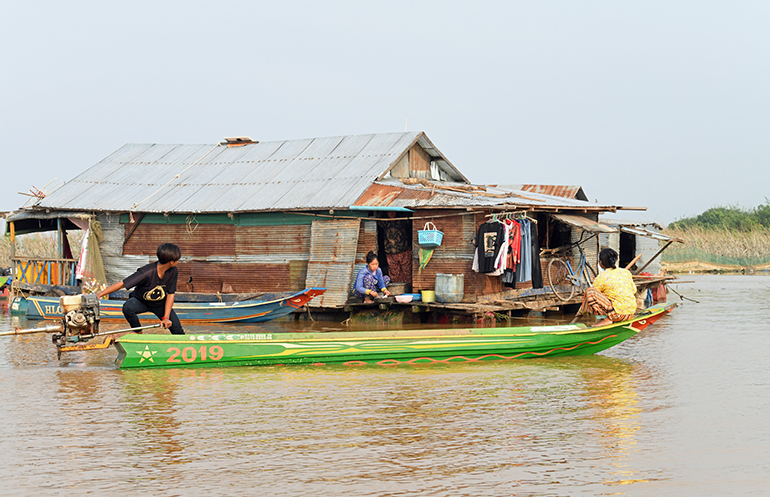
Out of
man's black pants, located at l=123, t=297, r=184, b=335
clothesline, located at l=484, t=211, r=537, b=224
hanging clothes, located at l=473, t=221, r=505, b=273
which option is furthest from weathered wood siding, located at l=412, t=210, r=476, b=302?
man's black pants, located at l=123, t=297, r=184, b=335

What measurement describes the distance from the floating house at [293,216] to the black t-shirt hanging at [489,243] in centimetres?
30

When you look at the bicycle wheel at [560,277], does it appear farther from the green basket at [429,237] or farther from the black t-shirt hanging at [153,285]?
the black t-shirt hanging at [153,285]

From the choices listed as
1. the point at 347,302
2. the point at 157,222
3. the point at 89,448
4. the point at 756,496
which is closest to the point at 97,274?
the point at 157,222

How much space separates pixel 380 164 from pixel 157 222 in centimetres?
552

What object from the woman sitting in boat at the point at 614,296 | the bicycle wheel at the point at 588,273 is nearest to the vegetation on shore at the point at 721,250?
the bicycle wheel at the point at 588,273

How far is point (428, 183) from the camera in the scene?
16156mm

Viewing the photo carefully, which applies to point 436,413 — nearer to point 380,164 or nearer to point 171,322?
point 171,322

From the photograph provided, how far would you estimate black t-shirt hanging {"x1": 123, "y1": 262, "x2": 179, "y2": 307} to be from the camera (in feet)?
28.2

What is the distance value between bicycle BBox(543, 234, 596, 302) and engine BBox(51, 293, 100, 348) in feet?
31.5

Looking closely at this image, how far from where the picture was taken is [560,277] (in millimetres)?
15812

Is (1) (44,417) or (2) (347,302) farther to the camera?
(2) (347,302)

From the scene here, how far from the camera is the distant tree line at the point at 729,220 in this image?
152 ft

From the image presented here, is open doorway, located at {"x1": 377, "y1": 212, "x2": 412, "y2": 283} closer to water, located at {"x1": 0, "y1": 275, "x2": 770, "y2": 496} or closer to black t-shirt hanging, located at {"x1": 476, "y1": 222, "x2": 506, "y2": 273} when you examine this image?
black t-shirt hanging, located at {"x1": 476, "y1": 222, "x2": 506, "y2": 273}

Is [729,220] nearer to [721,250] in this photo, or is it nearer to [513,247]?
[721,250]
